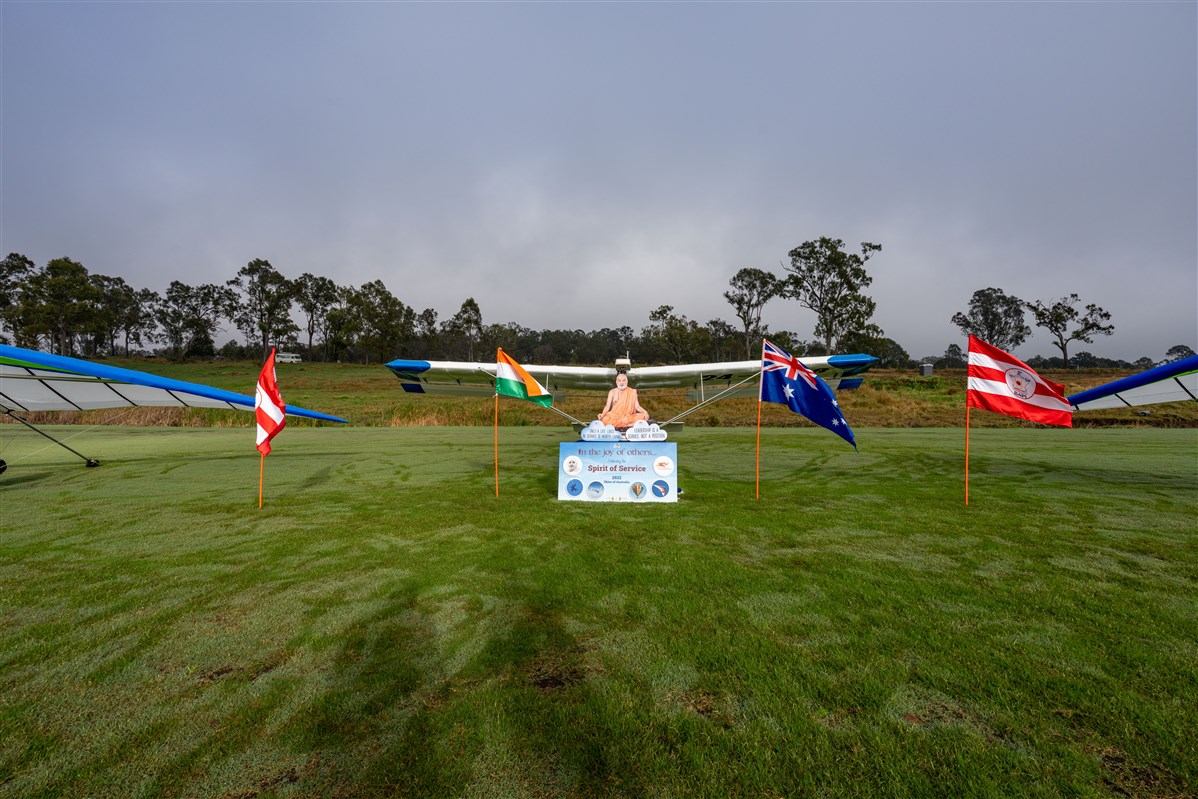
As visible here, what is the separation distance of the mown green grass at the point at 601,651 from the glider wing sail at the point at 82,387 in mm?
1915

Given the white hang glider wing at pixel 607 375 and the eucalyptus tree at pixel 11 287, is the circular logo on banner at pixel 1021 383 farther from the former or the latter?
the eucalyptus tree at pixel 11 287

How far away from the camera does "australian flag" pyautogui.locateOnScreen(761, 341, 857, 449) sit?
6.37 m

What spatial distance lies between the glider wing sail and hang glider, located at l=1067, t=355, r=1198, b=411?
549 inches

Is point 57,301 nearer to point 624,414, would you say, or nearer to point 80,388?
point 80,388

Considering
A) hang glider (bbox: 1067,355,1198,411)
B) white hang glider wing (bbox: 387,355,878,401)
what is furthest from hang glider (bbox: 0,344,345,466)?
hang glider (bbox: 1067,355,1198,411)

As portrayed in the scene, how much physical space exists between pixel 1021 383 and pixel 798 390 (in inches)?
112

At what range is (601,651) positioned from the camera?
112 inches

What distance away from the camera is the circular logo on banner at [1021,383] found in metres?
6.31

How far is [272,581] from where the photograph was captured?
3.98 meters

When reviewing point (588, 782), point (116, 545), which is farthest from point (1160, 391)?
A: point (116, 545)

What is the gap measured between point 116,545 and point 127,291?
112 meters

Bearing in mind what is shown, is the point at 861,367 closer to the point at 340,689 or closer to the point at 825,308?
the point at 340,689

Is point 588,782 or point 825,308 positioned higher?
point 825,308

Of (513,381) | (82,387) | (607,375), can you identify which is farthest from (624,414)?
(82,387)
